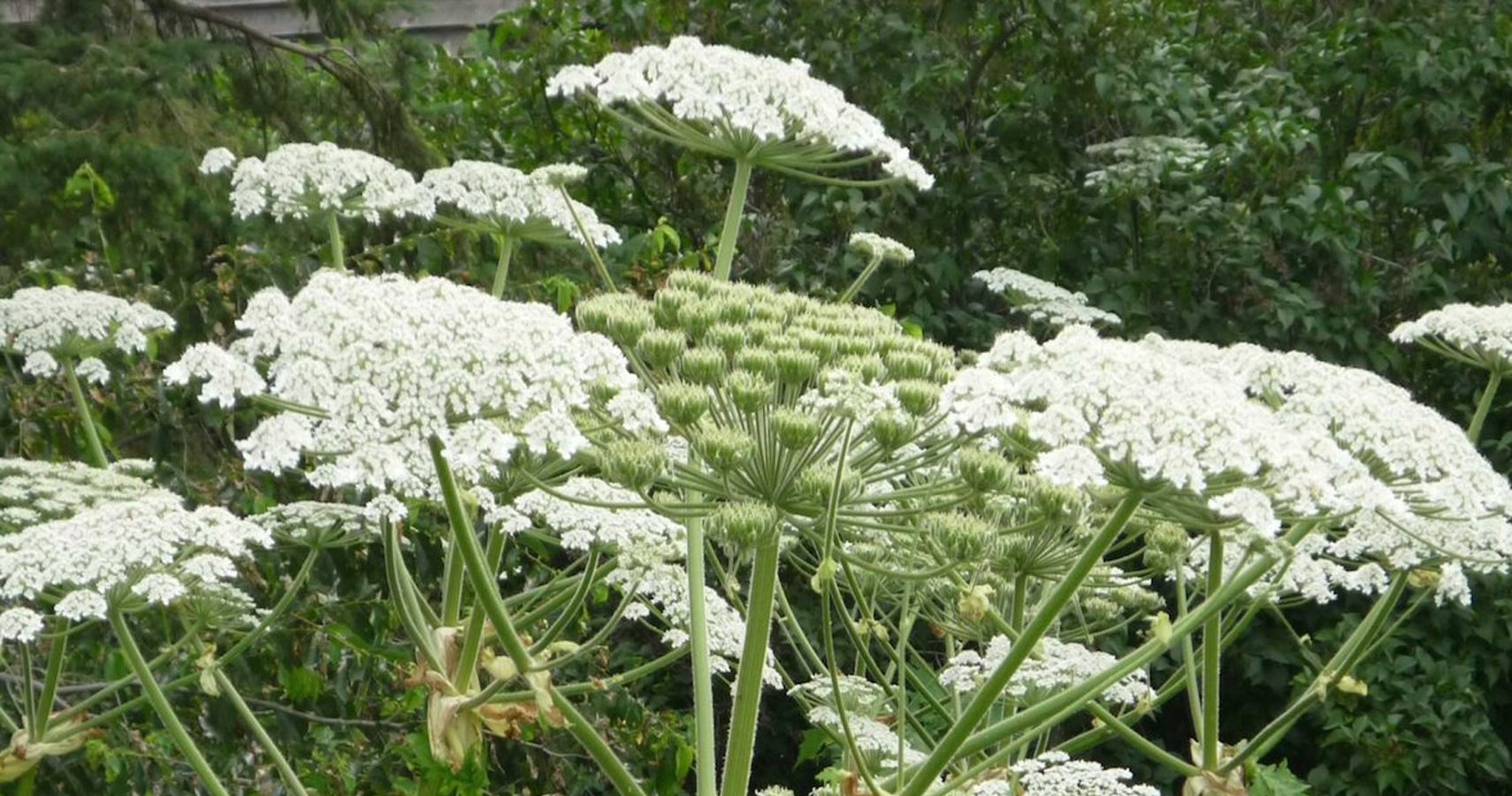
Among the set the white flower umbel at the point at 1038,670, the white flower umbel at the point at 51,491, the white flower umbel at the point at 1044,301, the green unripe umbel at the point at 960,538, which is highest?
the green unripe umbel at the point at 960,538

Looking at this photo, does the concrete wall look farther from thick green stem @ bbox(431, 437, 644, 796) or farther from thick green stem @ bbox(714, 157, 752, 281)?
thick green stem @ bbox(431, 437, 644, 796)

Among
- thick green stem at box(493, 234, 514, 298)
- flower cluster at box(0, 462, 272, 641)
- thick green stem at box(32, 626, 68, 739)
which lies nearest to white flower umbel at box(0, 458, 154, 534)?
flower cluster at box(0, 462, 272, 641)

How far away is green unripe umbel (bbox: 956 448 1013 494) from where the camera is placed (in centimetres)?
334

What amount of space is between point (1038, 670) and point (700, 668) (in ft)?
3.07

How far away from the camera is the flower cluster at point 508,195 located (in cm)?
425

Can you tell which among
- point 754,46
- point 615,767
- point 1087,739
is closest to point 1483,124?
point 754,46

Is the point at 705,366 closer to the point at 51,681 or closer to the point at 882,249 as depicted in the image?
the point at 882,249

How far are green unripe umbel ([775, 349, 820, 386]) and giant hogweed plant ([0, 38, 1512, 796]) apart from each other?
0.01 metres

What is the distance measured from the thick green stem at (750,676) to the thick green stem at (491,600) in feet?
0.70

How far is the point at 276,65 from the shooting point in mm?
5930

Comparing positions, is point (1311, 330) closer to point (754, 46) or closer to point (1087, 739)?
point (754, 46)

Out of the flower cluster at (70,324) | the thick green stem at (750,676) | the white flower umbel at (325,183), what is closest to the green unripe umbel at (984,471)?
the thick green stem at (750,676)

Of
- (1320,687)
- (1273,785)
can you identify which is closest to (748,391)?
(1320,687)

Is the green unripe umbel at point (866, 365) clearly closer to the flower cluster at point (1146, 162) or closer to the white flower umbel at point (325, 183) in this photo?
the white flower umbel at point (325, 183)
